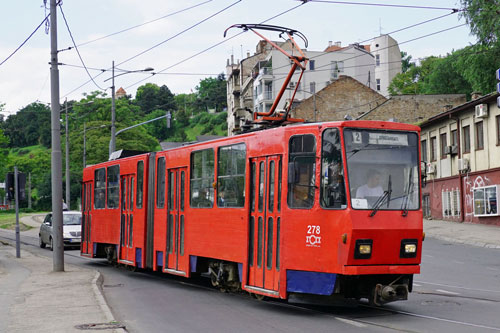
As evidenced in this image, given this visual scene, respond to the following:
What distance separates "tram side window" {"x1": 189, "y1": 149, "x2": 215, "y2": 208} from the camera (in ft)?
46.1

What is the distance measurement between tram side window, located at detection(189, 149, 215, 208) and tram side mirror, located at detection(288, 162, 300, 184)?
9.82 feet

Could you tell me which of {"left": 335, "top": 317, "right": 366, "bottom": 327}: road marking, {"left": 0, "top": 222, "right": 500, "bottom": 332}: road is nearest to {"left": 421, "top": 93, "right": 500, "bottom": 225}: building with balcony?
{"left": 0, "top": 222, "right": 500, "bottom": 332}: road

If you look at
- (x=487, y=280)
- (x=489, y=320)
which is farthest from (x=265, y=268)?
(x=487, y=280)

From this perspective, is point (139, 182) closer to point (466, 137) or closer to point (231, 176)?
point (231, 176)

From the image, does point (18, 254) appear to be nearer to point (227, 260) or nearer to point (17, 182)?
point (17, 182)

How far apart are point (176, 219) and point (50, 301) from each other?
141 inches

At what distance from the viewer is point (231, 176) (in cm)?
1319

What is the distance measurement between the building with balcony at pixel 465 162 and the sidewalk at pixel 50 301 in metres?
18.6

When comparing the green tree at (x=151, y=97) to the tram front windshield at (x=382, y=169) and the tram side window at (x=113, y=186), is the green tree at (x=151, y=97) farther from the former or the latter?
the tram front windshield at (x=382, y=169)

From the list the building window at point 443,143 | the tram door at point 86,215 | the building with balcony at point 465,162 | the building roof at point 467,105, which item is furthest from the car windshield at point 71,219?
the building window at point 443,143

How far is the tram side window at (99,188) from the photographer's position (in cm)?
2116

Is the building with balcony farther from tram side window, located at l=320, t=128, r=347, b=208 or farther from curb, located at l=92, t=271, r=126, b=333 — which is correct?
tram side window, located at l=320, t=128, r=347, b=208

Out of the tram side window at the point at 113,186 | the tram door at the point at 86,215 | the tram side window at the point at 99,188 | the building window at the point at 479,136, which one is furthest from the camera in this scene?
the building window at the point at 479,136

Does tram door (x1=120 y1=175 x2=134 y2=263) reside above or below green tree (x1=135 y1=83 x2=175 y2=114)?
below
